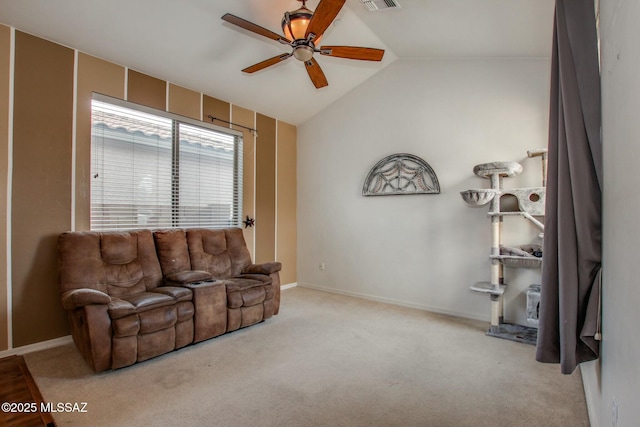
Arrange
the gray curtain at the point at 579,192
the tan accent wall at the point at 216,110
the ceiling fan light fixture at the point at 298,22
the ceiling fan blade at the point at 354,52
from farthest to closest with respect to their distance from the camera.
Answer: the tan accent wall at the point at 216,110
the ceiling fan blade at the point at 354,52
the ceiling fan light fixture at the point at 298,22
the gray curtain at the point at 579,192

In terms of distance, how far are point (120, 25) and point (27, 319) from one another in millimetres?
2812

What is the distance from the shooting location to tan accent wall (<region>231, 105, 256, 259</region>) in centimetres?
478

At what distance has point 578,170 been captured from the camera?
5.06ft

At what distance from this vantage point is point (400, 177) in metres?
4.43

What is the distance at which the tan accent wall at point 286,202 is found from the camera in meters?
5.35

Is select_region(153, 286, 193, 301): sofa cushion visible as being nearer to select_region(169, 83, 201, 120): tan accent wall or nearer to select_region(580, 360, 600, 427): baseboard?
select_region(169, 83, 201, 120): tan accent wall

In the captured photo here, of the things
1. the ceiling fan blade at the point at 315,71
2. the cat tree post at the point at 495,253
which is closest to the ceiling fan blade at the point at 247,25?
the ceiling fan blade at the point at 315,71

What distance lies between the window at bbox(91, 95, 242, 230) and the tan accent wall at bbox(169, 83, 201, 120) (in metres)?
0.09

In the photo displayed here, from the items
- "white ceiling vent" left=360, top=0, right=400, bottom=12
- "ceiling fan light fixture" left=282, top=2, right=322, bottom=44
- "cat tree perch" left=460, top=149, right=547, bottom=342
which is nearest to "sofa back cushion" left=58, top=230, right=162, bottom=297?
"ceiling fan light fixture" left=282, top=2, right=322, bottom=44

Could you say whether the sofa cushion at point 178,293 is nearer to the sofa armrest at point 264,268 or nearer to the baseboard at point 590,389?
the sofa armrest at point 264,268

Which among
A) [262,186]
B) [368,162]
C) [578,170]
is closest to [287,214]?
[262,186]

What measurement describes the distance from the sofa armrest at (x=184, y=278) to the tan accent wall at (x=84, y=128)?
960mm

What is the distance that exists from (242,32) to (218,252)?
2460 millimetres

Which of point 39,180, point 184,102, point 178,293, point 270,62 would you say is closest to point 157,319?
point 178,293
